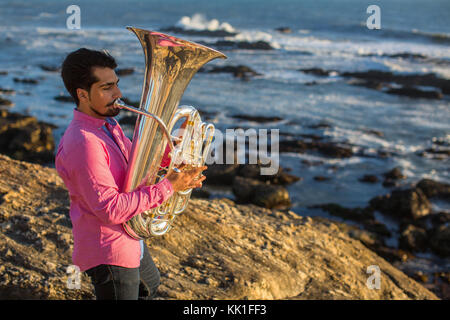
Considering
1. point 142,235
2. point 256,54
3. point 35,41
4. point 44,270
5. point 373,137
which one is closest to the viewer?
→ point 142,235

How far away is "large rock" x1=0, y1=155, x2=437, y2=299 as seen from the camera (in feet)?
13.2

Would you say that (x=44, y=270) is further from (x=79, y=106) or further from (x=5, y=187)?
(x=79, y=106)

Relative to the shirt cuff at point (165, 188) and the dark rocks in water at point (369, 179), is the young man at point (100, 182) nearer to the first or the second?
the shirt cuff at point (165, 188)

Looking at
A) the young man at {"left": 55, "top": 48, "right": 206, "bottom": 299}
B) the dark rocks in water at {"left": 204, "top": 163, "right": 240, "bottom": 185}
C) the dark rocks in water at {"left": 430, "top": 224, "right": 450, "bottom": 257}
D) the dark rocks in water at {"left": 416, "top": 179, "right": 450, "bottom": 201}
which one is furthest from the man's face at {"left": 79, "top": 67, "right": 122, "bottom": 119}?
A: the dark rocks in water at {"left": 416, "top": 179, "right": 450, "bottom": 201}

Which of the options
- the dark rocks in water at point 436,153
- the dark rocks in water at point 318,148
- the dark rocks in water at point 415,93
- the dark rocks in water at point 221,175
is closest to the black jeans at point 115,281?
the dark rocks in water at point 221,175

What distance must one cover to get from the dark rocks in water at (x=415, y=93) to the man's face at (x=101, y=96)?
26.9 m

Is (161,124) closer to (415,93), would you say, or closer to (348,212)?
(348,212)

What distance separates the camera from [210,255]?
194 inches

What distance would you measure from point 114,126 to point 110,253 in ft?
2.24

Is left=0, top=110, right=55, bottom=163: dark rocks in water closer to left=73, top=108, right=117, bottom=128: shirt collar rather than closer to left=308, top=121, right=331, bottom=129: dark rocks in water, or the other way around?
left=308, top=121, right=331, bottom=129: dark rocks in water

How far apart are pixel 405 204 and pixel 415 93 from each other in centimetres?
1704

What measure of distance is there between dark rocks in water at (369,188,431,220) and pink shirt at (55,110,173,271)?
10628 mm

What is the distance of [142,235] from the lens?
2.42 m
